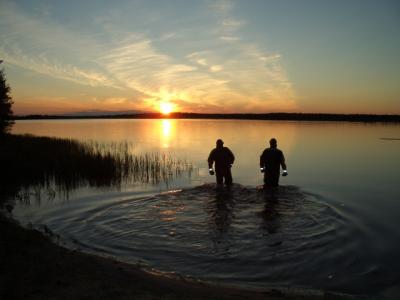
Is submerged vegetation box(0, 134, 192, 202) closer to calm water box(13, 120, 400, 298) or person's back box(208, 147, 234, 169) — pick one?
calm water box(13, 120, 400, 298)

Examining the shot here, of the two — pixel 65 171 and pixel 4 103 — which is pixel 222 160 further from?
pixel 4 103

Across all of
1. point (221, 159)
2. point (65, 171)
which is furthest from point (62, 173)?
point (221, 159)

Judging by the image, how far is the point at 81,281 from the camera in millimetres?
6051

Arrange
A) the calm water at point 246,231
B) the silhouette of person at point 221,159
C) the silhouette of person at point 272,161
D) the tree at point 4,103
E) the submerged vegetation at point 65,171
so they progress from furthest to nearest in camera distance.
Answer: the tree at point 4,103 < the submerged vegetation at point 65,171 < the silhouette of person at point 221,159 < the silhouette of person at point 272,161 < the calm water at point 246,231

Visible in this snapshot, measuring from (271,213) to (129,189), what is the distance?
324 inches

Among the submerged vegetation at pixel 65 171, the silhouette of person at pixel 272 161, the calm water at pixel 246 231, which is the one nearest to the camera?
the calm water at pixel 246 231

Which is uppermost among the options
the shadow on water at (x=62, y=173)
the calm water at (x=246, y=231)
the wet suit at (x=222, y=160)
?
the wet suit at (x=222, y=160)

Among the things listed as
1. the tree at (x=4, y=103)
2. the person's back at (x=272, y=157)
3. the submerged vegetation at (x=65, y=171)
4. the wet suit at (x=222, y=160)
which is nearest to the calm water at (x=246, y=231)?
the wet suit at (x=222, y=160)

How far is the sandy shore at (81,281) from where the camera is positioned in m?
5.60

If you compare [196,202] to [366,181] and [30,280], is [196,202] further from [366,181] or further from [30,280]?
[366,181]

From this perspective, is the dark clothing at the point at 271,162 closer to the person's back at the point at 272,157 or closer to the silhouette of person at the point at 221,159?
the person's back at the point at 272,157

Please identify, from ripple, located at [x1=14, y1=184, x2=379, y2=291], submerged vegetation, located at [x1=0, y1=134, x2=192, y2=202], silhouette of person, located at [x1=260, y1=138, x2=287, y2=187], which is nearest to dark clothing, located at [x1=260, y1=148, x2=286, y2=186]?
silhouette of person, located at [x1=260, y1=138, x2=287, y2=187]

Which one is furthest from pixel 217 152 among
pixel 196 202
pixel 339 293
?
pixel 339 293

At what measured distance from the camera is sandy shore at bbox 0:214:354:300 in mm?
5600
